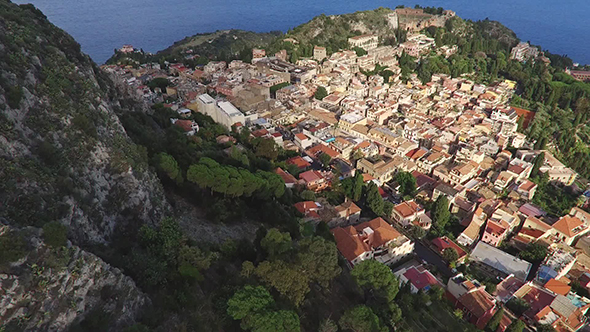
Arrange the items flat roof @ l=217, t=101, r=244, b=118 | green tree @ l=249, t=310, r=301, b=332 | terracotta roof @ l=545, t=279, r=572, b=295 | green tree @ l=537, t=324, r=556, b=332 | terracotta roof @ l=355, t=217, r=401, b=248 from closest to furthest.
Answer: green tree @ l=249, t=310, r=301, b=332
green tree @ l=537, t=324, r=556, b=332
terracotta roof @ l=545, t=279, r=572, b=295
terracotta roof @ l=355, t=217, r=401, b=248
flat roof @ l=217, t=101, r=244, b=118

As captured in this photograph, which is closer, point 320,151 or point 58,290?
point 58,290

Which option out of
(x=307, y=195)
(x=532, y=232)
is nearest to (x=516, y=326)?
(x=532, y=232)

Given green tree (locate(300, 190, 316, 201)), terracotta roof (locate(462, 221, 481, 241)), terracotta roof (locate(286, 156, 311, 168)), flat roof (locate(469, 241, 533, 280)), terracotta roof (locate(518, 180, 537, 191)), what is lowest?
flat roof (locate(469, 241, 533, 280))

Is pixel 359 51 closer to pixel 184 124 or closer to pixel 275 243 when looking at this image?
pixel 184 124

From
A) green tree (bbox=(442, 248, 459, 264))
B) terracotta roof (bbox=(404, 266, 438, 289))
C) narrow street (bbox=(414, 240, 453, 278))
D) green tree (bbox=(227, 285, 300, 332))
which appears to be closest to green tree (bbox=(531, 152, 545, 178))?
narrow street (bbox=(414, 240, 453, 278))

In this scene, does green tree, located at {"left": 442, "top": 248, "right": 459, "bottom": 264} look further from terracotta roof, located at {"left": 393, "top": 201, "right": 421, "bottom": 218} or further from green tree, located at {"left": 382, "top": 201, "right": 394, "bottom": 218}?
green tree, located at {"left": 382, "top": 201, "right": 394, "bottom": 218}

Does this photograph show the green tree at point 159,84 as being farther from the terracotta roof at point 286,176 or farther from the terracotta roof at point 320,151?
the terracotta roof at point 286,176
